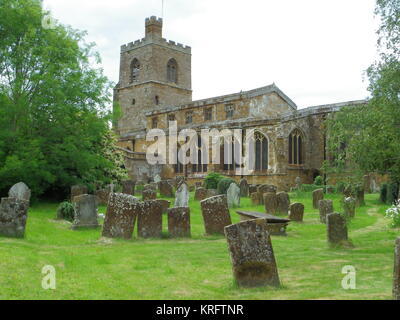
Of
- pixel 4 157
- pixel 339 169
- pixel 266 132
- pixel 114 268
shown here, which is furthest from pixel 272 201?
pixel 266 132

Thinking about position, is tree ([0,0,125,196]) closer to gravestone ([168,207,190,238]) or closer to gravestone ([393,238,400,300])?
gravestone ([168,207,190,238])

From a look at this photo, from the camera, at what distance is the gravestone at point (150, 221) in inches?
456

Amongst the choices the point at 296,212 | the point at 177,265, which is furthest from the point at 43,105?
the point at 177,265

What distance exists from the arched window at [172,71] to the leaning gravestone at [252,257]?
45.9 m

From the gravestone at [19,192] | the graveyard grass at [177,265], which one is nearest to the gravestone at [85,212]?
the graveyard grass at [177,265]

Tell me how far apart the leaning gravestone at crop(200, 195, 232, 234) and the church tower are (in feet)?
116

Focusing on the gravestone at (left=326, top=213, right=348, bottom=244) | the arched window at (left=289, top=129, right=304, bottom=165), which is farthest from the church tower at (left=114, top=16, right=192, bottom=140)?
the gravestone at (left=326, top=213, right=348, bottom=244)

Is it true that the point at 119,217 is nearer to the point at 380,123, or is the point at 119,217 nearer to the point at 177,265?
the point at 177,265

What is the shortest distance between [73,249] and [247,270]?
4888 millimetres

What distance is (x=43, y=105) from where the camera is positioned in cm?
1944

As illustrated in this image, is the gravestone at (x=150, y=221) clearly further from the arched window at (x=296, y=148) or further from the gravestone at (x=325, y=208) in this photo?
the arched window at (x=296, y=148)

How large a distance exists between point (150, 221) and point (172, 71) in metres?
41.7

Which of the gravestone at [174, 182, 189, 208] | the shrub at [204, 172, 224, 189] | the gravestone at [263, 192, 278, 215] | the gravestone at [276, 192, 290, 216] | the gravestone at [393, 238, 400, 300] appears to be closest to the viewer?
the gravestone at [393, 238, 400, 300]

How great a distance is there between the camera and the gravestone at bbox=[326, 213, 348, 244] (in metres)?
10.1
